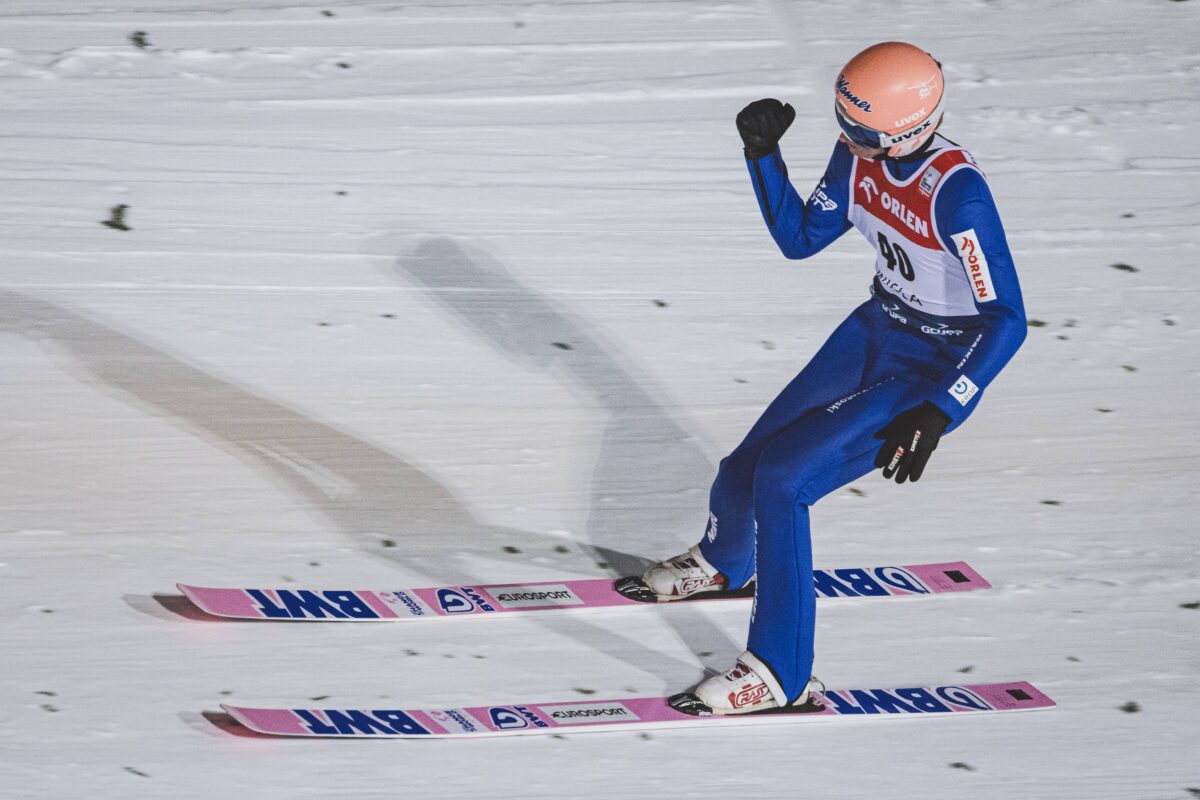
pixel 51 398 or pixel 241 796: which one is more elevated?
pixel 51 398

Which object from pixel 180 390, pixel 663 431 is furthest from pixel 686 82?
pixel 180 390

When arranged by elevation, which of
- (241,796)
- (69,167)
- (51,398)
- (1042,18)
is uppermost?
(1042,18)

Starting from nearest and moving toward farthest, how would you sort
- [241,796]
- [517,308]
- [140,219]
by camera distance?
[241,796], [517,308], [140,219]

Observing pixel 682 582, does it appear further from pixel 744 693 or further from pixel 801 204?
pixel 801 204

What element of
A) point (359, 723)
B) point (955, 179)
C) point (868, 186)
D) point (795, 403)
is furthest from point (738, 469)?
point (359, 723)

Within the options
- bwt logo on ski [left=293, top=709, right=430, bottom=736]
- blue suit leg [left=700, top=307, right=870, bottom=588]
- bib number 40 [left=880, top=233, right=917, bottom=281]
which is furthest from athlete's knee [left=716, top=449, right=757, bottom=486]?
bwt logo on ski [left=293, top=709, right=430, bottom=736]

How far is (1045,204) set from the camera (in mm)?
5559

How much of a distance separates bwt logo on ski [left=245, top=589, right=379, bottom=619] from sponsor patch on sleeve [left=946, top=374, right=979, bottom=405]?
152cm

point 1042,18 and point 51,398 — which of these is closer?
point 51,398

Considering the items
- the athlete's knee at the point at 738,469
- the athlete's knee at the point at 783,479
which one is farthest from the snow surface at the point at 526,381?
the athlete's knee at the point at 783,479

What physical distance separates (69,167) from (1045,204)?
365cm

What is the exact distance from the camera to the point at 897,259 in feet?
10.5

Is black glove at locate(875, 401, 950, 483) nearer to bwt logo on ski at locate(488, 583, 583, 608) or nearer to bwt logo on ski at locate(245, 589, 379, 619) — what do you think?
bwt logo on ski at locate(488, 583, 583, 608)

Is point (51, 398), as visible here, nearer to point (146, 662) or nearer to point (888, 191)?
A: point (146, 662)
